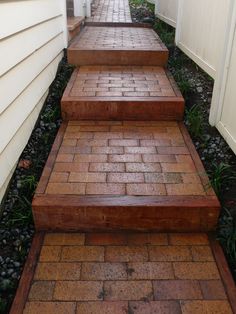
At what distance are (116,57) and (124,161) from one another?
1976mm

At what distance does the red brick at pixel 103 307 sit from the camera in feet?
5.15

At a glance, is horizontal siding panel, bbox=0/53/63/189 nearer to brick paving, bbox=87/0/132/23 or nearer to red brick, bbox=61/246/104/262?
red brick, bbox=61/246/104/262

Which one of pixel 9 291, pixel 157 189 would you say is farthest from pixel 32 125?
pixel 9 291

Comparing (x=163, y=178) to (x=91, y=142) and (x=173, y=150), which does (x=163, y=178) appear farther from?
(x=91, y=142)

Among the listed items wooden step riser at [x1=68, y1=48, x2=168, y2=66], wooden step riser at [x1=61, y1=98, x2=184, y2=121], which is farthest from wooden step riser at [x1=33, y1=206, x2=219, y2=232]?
wooden step riser at [x1=68, y1=48, x2=168, y2=66]

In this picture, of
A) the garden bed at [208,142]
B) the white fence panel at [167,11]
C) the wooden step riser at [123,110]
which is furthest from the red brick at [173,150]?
the white fence panel at [167,11]

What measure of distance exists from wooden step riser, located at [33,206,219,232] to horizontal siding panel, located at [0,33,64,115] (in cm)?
73

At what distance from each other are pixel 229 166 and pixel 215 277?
82 cm

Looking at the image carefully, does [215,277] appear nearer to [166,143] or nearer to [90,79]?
[166,143]

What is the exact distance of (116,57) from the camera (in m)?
3.98

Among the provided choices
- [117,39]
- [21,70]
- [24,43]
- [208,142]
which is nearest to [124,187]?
[208,142]

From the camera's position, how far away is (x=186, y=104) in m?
3.22

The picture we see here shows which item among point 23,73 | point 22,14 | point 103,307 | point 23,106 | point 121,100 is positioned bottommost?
point 103,307

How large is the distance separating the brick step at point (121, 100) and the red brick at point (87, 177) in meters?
0.90
